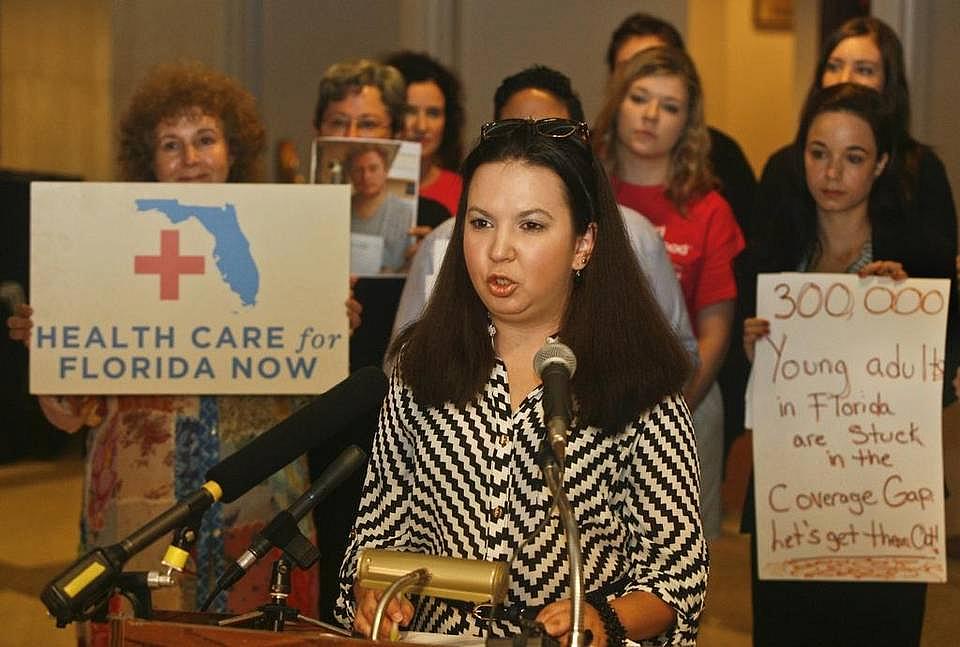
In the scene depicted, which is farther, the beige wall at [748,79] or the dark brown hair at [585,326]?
the beige wall at [748,79]

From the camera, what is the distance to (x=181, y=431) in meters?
3.42

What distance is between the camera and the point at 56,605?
5.08 feet

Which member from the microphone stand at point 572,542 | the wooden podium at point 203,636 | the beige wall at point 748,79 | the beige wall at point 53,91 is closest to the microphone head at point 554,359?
the microphone stand at point 572,542

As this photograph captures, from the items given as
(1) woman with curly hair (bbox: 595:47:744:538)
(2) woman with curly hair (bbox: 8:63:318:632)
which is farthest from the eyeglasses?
(1) woman with curly hair (bbox: 595:47:744:538)

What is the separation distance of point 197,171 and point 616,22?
4353 millimetres

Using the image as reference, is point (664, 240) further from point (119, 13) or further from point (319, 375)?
point (119, 13)

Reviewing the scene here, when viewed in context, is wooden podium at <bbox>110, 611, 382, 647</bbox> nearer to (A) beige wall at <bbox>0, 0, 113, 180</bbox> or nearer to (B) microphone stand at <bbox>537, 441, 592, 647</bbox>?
(B) microphone stand at <bbox>537, 441, 592, 647</bbox>

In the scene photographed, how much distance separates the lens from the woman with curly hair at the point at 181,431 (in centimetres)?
338

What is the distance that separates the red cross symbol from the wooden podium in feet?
5.75

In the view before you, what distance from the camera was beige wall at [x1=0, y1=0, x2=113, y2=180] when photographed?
8.15 m

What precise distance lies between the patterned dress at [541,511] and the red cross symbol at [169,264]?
1.27 metres

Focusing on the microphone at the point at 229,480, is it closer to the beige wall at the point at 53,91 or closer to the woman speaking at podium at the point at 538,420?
the woman speaking at podium at the point at 538,420

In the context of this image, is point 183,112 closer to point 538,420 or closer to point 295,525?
point 538,420

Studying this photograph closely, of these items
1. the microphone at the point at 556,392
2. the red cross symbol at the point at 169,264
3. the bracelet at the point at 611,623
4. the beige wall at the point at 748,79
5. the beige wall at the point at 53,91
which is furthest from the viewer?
the beige wall at the point at 748,79
